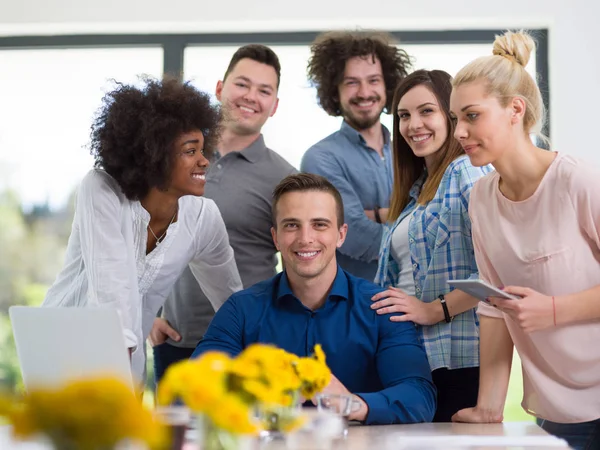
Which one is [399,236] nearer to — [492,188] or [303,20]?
[492,188]

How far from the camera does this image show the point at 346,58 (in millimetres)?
3271

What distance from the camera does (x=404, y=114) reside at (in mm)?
2621

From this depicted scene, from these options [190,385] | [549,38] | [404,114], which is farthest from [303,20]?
[190,385]

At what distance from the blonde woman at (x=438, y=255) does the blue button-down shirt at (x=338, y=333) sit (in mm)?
61

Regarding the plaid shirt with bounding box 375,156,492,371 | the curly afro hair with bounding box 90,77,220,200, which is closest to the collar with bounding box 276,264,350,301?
the plaid shirt with bounding box 375,156,492,371

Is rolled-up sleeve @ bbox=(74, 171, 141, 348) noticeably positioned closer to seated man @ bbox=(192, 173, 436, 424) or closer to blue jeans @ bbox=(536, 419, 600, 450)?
seated man @ bbox=(192, 173, 436, 424)

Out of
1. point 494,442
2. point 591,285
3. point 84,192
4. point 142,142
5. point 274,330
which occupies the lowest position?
point 494,442

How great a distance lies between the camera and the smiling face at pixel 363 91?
127 inches

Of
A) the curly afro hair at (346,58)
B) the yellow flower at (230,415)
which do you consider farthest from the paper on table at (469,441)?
the curly afro hair at (346,58)

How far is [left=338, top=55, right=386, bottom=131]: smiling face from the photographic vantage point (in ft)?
10.6

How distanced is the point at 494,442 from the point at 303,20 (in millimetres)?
3149

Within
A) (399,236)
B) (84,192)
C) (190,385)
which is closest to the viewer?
(190,385)

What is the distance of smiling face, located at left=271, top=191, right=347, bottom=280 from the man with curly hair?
25.1 inches

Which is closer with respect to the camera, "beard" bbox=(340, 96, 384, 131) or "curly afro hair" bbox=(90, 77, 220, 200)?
"curly afro hair" bbox=(90, 77, 220, 200)
